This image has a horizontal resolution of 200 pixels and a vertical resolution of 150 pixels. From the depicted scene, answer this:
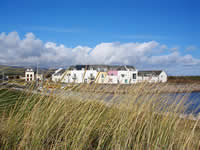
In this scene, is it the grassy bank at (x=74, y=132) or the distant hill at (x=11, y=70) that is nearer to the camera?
the grassy bank at (x=74, y=132)

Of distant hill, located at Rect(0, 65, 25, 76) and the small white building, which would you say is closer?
distant hill, located at Rect(0, 65, 25, 76)

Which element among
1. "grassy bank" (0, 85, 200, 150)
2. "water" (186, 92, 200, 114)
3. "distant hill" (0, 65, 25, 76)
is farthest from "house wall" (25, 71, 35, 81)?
"water" (186, 92, 200, 114)

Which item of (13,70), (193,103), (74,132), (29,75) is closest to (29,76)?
(29,75)

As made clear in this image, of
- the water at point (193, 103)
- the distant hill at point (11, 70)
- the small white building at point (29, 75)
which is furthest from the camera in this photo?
the water at point (193, 103)

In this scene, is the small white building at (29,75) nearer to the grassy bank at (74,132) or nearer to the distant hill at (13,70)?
the distant hill at (13,70)

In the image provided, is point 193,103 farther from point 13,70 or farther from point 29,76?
point 13,70

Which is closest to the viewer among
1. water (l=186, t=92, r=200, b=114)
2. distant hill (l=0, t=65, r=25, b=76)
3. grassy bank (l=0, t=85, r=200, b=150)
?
grassy bank (l=0, t=85, r=200, b=150)

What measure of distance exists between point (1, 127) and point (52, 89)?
2.39 ft

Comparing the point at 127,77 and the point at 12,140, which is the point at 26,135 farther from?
the point at 127,77

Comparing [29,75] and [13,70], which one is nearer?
[13,70]

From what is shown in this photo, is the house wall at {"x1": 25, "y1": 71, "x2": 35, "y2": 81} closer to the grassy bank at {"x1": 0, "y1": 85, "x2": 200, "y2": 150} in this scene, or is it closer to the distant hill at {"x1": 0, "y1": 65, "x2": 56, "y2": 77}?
the distant hill at {"x1": 0, "y1": 65, "x2": 56, "y2": 77}

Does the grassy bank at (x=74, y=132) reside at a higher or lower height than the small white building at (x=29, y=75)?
lower

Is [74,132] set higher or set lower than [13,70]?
lower

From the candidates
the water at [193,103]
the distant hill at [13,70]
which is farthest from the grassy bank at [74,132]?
the water at [193,103]
